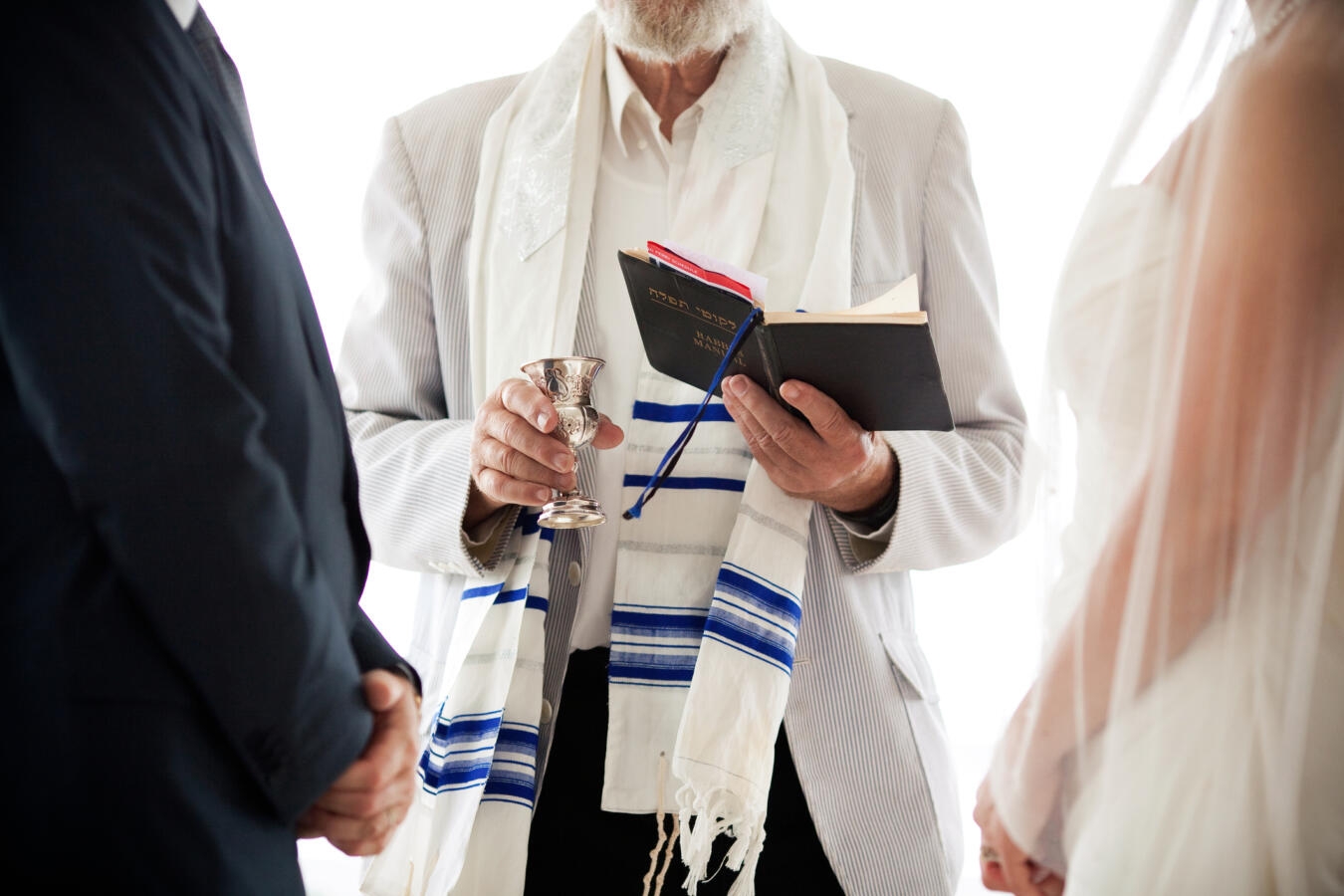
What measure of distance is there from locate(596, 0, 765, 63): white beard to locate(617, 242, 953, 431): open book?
23.3 inches

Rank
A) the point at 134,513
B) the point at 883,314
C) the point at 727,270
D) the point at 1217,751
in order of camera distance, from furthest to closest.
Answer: the point at 727,270 < the point at 883,314 < the point at 1217,751 < the point at 134,513

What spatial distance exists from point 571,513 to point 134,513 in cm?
74

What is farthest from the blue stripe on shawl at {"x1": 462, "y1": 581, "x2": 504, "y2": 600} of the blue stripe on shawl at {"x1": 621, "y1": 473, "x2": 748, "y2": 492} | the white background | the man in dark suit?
the white background

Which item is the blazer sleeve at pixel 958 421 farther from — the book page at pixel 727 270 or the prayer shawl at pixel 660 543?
the book page at pixel 727 270

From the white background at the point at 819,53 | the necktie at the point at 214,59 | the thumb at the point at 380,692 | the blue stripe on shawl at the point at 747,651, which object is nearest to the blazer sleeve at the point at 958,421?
the blue stripe on shawl at the point at 747,651

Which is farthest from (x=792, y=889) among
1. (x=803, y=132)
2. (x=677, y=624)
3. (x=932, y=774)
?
(x=803, y=132)

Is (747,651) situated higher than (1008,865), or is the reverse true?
(1008,865)

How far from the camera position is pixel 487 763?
1.54m

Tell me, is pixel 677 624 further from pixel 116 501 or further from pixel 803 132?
pixel 116 501

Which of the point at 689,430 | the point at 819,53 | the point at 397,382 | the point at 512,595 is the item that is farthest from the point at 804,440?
the point at 819,53

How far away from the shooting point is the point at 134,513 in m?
0.74

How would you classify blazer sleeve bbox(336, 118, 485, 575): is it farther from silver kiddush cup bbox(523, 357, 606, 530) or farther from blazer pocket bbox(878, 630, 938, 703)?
blazer pocket bbox(878, 630, 938, 703)

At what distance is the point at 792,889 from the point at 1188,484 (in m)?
0.96

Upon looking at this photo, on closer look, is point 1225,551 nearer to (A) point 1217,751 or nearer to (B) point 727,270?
(A) point 1217,751
